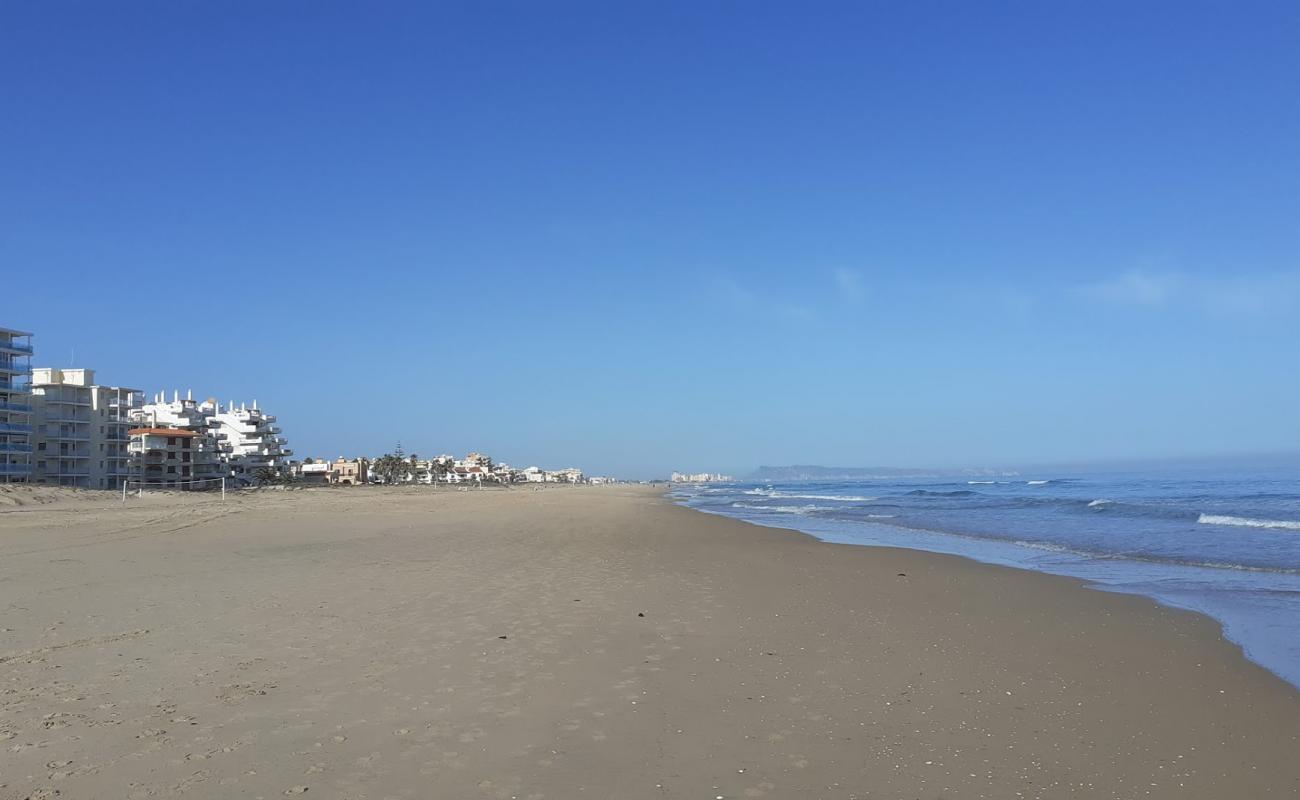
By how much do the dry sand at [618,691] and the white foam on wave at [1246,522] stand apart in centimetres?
1750

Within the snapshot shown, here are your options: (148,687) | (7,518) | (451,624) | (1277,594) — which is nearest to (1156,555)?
(1277,594)

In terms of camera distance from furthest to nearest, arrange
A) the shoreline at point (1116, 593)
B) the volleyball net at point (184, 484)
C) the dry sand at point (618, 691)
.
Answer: the volleyball net at point (184, 484), the shoreline at point (1116, 593), the dry sand at point (618, 691)

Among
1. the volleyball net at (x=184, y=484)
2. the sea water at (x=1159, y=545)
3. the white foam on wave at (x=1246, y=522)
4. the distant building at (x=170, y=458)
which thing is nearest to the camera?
the sea water at (x=1159, y=545)

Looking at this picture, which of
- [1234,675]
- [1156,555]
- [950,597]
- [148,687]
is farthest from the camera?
[1156,555]

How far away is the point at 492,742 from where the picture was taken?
17.6 ft

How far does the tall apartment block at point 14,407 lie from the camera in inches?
2569

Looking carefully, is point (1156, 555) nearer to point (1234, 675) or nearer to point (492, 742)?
point (1234, 675)

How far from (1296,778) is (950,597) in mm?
7089

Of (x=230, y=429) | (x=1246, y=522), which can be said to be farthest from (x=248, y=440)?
(x=1246, y=522)

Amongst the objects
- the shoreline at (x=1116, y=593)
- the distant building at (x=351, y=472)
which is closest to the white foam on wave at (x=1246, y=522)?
the shoreline at (x=1116, y=593)

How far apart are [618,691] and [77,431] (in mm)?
86367

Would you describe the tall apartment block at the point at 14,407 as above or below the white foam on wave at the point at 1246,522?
above

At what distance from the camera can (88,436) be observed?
75.4 m

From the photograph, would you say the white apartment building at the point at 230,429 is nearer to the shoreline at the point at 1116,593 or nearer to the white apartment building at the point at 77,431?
the white apartment building at the point at 77,431
